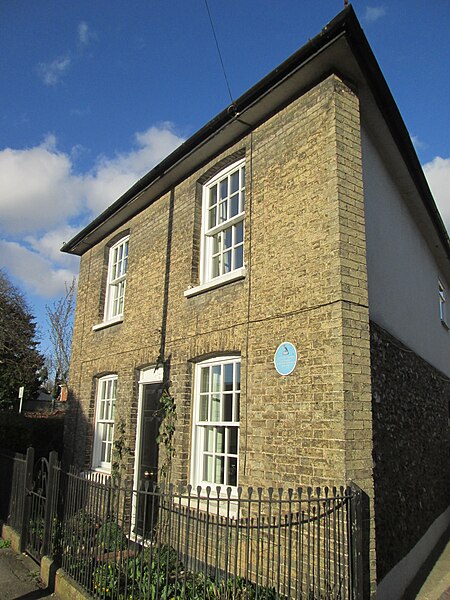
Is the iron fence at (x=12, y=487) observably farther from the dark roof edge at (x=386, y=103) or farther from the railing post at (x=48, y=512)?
the dark roof edge at (x=386, y=103)

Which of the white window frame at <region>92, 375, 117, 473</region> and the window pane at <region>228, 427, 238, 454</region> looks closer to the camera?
the window pane at <region>228, 427, 238, 454</region>

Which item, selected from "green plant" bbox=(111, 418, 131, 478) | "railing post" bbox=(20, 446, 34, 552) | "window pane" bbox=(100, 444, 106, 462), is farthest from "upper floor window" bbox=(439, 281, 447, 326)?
"railing post" bbox=(20, 446, 34, 552)

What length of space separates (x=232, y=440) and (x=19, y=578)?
3392 mm

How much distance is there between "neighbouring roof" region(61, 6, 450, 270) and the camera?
5.77 m

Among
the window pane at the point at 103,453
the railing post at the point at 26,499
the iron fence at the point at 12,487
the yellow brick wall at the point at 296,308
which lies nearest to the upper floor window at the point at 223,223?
the yellow brick wall at the point at 296,308

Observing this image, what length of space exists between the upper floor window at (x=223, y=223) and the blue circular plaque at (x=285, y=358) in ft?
6.49

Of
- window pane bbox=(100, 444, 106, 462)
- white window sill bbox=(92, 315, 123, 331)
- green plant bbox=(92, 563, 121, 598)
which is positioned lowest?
green plant bbox=(92, 563, 121, 598)

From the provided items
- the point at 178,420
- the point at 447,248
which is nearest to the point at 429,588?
the point at 178,420

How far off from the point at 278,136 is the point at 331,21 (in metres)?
1.65

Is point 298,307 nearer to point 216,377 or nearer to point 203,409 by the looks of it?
point 216,377

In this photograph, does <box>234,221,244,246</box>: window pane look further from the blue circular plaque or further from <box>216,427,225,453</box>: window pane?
<box>216,427,225,453</box>: window pane

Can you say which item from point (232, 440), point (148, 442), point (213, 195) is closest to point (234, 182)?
point (213, 195)

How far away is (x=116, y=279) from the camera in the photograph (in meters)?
10.8

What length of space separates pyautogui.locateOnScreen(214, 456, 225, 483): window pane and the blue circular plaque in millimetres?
1874
